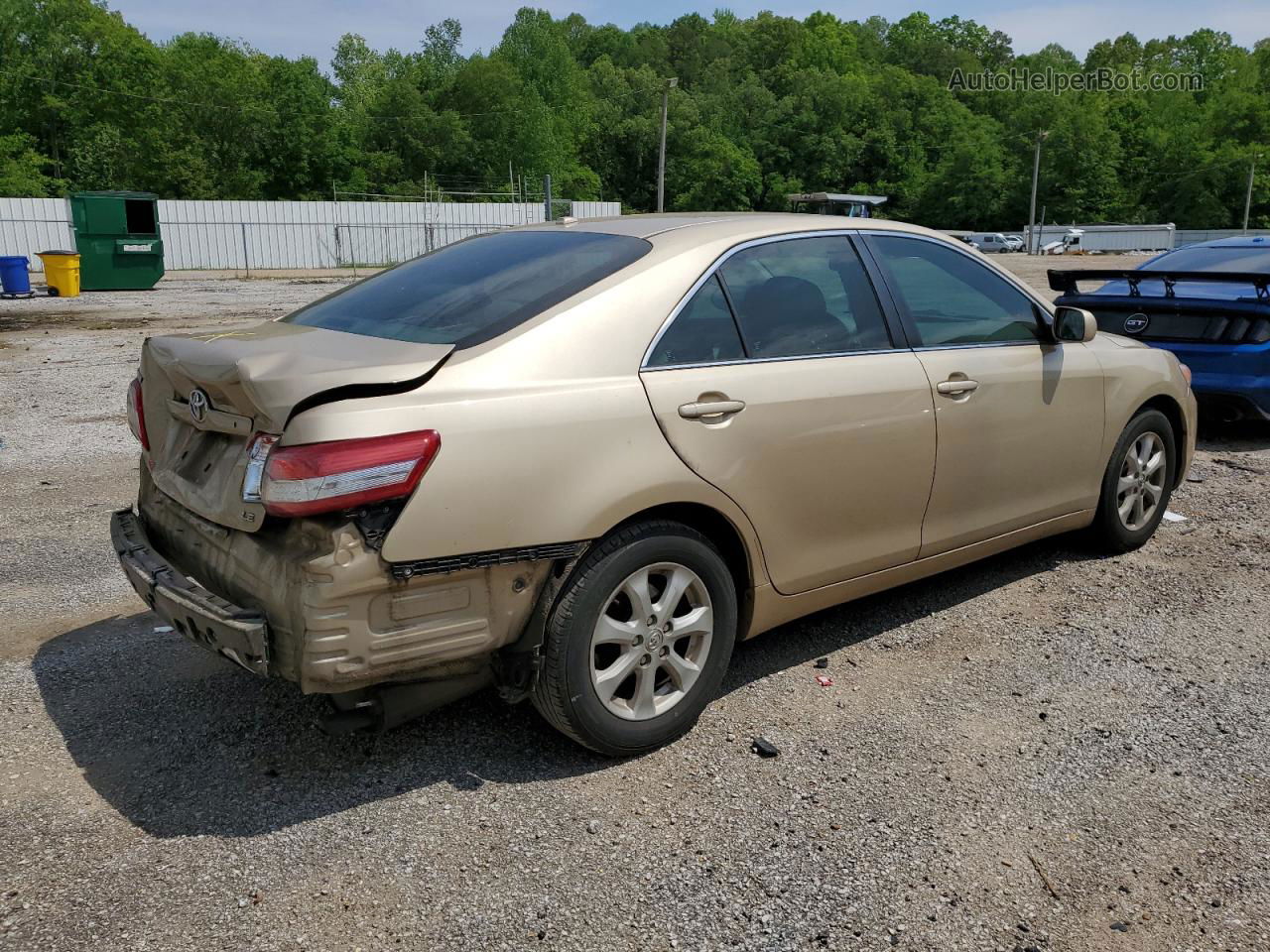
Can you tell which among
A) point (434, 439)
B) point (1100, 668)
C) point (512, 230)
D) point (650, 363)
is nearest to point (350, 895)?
point (434, 439)

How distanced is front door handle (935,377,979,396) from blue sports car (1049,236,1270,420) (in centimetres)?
335

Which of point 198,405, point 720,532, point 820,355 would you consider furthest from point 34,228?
point 720,532

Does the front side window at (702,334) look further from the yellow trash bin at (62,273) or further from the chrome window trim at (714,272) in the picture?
the yellow trash bin at (62,273)

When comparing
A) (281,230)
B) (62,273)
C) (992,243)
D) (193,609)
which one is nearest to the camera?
(193,609)

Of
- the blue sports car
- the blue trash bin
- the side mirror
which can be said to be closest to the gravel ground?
the side mirror

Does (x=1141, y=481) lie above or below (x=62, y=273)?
above

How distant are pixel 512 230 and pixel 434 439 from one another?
1607mm

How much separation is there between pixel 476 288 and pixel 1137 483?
3498mm

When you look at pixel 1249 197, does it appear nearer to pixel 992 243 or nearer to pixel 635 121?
pixel 992 243

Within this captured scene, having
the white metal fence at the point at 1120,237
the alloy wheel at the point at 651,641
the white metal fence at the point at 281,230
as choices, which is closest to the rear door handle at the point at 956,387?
the alloy wheel at the point at 651,641

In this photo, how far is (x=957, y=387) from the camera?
412 centimetres

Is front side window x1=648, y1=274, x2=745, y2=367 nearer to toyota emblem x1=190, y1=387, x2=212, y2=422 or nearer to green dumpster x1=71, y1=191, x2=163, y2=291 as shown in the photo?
toyota emblem x1=190, y1=387, x2=212, y2=422

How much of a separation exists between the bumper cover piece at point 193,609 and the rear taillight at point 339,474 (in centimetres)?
35

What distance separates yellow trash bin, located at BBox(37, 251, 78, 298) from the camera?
2306 centimetres
